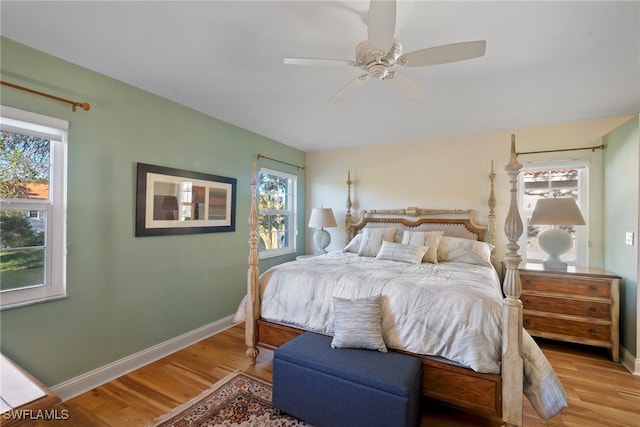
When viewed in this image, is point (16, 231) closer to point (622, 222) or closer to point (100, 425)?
point (100, 425)

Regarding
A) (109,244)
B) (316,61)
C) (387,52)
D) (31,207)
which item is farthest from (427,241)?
(31,207)

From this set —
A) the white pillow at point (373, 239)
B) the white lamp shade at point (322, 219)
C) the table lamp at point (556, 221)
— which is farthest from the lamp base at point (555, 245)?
the white lamp shade at point (322, 219)

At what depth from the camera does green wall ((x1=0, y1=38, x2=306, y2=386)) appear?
198 centimetres

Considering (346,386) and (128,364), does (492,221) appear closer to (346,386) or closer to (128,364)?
(346,386)

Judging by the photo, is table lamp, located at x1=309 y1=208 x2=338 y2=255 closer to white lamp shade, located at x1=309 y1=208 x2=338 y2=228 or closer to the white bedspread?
white lamp shade, located at x1=309 y1=208 x2=338 y2=228

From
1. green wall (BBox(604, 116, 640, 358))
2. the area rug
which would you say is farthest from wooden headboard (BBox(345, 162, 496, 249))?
the area rug

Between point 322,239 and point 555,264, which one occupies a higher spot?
point 322,239

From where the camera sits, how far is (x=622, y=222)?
2770 mm

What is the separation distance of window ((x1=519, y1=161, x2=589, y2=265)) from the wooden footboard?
2.48 metres

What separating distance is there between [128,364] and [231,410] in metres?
1.16

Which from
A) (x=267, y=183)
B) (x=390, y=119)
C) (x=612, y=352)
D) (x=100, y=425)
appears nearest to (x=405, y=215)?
(x=390, y=119)

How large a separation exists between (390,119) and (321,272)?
6.67 feet

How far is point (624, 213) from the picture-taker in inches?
108

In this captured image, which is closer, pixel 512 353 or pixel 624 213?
pixel 512 353
